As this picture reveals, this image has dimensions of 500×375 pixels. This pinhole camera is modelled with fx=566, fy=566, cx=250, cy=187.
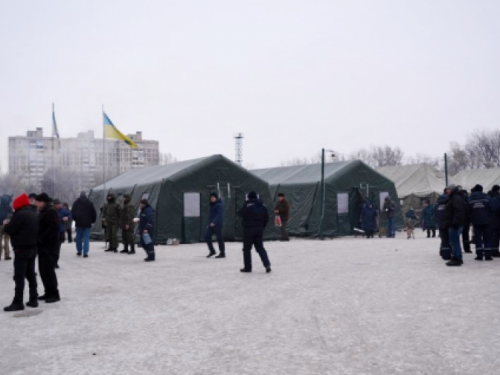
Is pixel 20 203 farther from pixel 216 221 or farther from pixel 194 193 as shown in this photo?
pixel 194 193

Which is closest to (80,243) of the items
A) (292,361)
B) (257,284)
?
(257,284)

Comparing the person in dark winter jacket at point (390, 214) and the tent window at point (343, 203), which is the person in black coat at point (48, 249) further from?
the tent window at point (343, 203)

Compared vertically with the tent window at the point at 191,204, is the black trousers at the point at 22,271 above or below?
below

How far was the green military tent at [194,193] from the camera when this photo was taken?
20.9 meters

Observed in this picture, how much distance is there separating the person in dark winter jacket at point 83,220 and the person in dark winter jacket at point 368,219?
12.8m

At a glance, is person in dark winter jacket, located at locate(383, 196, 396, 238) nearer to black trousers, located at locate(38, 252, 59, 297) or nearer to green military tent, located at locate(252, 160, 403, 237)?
green military tent, located at locate(252, 160, 403, 237)

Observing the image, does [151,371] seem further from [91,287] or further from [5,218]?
[5,218]

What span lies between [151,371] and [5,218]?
1206 centimetres

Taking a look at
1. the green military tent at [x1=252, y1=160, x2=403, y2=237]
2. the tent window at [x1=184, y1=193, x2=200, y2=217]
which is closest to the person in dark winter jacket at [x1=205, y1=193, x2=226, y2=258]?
the tent window at [x1=184, y1=193, x2=200, y2=217]

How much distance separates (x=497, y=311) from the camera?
24.6ft

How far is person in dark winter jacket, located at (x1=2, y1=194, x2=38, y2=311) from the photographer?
8.22 meters

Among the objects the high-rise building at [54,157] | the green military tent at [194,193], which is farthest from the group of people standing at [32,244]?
the high-rise building at [54,157]

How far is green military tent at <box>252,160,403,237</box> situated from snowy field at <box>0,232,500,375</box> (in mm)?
12981

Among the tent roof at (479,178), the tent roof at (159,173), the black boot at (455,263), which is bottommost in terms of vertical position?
the black boot at (455,263)
